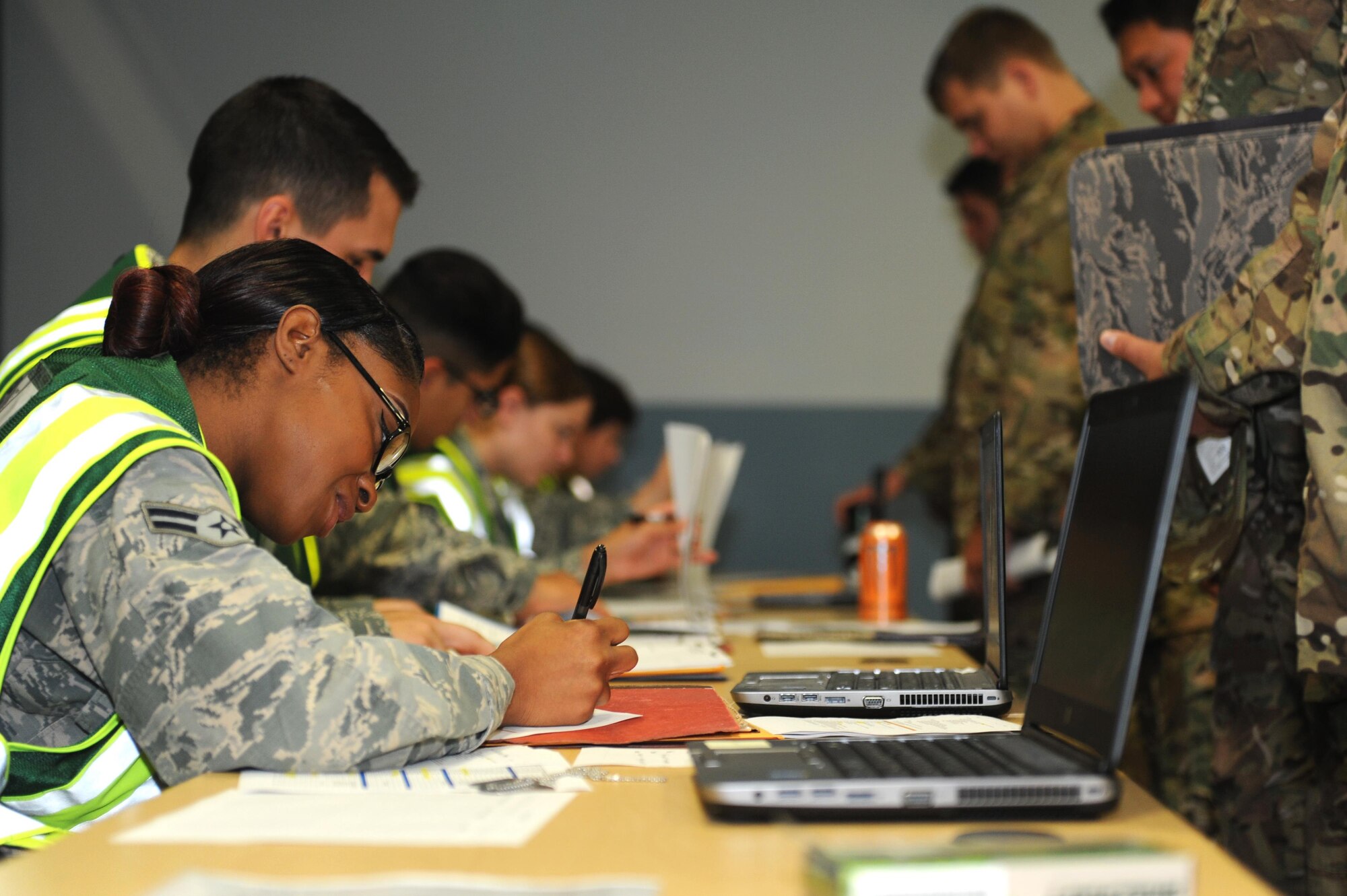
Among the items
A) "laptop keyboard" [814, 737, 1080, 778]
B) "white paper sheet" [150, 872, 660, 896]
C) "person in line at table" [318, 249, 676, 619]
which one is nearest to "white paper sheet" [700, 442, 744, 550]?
"person in line at table" [318, 249, 676, 619]

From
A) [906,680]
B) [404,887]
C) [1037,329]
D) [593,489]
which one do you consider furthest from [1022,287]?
[404,887]

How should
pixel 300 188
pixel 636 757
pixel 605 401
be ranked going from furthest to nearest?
pixel 605 401 → pixel 300 188 → pixel 636 757

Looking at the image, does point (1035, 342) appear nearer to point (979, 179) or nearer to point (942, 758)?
point (979, 179)

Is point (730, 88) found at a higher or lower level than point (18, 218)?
higher

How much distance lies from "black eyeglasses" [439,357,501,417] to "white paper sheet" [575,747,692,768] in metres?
1.53

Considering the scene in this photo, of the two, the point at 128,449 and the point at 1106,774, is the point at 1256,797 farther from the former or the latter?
the point at 128,449

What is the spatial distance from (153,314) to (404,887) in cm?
67

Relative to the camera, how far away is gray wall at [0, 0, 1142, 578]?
4176 millimetres

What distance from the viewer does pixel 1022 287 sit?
275 cm

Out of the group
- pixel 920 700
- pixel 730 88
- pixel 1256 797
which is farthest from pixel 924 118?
pixel 920 700

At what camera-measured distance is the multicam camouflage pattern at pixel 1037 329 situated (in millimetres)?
2594

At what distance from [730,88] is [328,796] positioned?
12.3ft

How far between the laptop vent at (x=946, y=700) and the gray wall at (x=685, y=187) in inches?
118

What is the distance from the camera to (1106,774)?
2.48 ft
